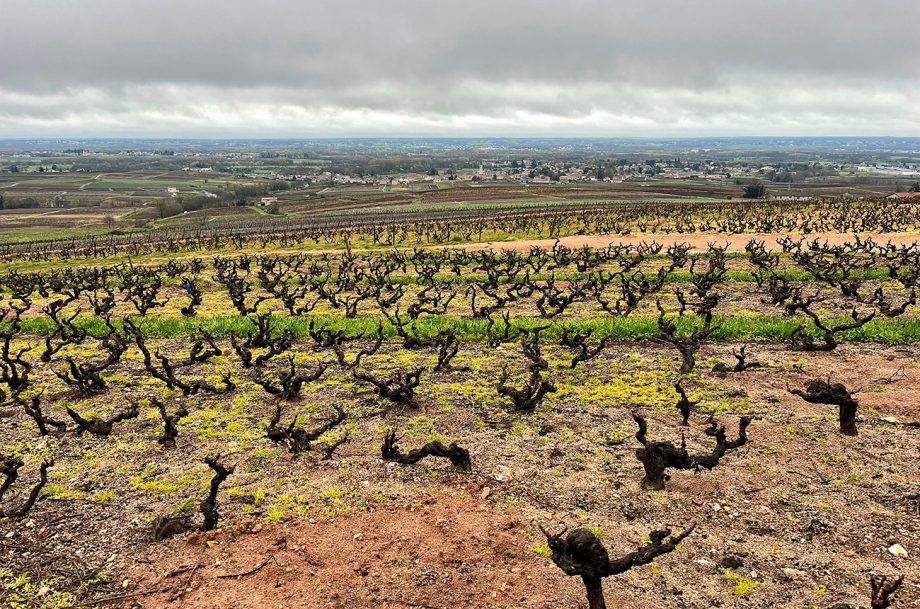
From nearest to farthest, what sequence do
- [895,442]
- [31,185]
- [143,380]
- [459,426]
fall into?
[895,442]
[459,426]
[143,380]
[31,185]

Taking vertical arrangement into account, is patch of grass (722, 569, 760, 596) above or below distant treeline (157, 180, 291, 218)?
below

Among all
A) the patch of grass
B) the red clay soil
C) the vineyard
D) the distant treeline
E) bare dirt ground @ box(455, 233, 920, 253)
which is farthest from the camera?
the distant treeline

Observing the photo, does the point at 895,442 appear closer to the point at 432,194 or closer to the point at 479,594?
the point at 479,594

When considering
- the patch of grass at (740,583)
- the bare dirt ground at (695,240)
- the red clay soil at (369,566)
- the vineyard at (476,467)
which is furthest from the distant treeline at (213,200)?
the patch of grass at (740,583)

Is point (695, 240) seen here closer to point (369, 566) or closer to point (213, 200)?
point (369, 566)

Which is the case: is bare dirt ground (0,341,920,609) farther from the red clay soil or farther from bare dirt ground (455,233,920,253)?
A: bare dirt ground (455,233,920,253)

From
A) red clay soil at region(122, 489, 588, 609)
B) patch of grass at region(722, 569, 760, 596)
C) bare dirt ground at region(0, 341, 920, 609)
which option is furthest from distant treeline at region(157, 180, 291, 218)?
patch of grass at region(722, 569, 760, 596)

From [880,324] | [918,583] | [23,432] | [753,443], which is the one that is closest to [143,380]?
[23,432]
